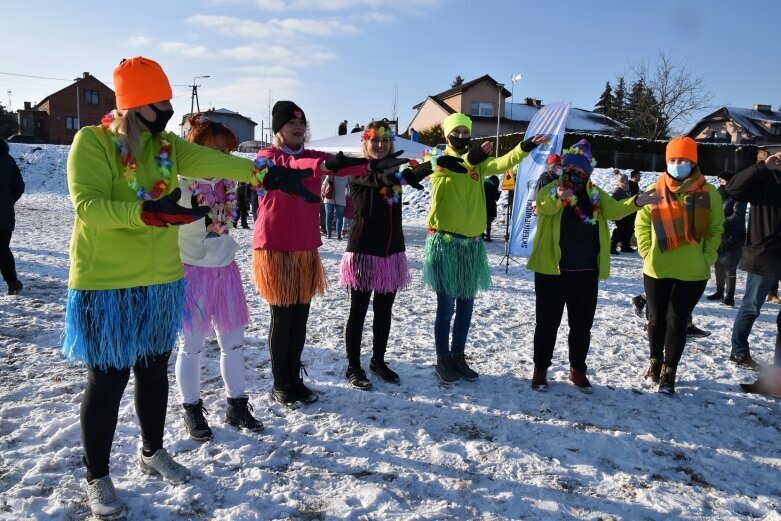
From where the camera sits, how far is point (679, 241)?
12.9ft

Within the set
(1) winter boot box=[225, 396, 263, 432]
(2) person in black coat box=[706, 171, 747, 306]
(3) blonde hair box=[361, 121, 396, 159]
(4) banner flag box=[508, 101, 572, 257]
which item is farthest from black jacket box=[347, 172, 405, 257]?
(2) person in black coat box=[706, 171, 747, 306]

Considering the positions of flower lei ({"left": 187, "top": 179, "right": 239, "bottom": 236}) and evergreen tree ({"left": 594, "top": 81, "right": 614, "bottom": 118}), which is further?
evergreen tree ({"left": 594, "top": 81, "right": 614, "bottom": 118})

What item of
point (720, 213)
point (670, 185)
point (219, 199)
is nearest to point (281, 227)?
point (219, 199)

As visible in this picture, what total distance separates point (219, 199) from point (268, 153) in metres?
0.41

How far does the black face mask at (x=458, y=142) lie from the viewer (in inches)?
157

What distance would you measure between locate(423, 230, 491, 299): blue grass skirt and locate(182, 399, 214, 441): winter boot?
1.87 m

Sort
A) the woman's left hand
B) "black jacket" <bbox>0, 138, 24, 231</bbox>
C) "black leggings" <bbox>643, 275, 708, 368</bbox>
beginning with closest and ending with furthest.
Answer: the woman's left hand → "black leggings" <bbox>643, 275, 708, 368</bbox> → "black jacket" <bbox>0, 138, 24, 231</bbox>

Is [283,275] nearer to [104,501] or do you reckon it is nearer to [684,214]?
[104,501]

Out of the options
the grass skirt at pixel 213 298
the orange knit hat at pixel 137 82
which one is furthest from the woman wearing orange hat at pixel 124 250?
the grass skirt at pixel 213 298

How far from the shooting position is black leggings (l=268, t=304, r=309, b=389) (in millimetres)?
3514

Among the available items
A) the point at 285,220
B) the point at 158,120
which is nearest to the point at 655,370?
the point at 285,220

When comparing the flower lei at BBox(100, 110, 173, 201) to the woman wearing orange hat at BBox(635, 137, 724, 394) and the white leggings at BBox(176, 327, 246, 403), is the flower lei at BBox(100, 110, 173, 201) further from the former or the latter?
the woman wearing orange hat at BBox(635, 137, 724, 394)

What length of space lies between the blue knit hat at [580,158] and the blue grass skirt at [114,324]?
9.84 feet

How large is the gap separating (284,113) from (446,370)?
225 centimetres
